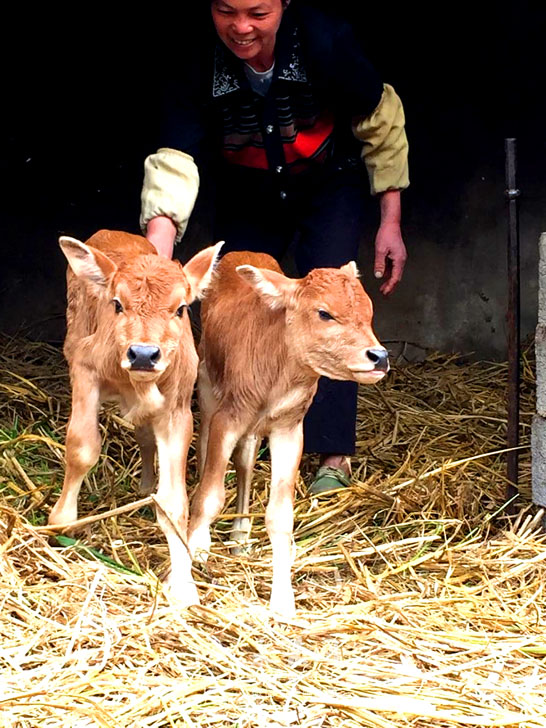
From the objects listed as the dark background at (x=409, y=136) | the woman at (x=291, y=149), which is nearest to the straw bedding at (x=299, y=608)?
the woman at (x=291, y=149)

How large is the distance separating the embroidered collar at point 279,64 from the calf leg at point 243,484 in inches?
61.9

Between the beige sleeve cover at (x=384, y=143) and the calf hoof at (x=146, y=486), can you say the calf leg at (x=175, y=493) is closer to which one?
the calf hoof at (x=146, y=486)

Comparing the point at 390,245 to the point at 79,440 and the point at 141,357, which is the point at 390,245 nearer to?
the point at 79,440

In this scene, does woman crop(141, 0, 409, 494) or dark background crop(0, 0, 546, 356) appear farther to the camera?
dark background crop(0, 0, 546, 356)

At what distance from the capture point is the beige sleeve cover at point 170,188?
5.18 m

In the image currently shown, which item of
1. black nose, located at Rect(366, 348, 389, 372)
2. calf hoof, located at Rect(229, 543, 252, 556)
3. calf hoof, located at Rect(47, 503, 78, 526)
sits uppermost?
black nose, located at Rect(366, 348, 389, 372)

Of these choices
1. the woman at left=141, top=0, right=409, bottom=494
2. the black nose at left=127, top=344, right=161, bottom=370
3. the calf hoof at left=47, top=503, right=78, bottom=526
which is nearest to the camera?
the black nose at left=127, top=344, right=161, bottom=370

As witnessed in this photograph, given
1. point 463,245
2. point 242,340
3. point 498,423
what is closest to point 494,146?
point 463,245

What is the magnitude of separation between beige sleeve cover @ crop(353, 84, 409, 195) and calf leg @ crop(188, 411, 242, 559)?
1648 millimetres

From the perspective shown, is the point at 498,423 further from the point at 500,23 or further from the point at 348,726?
the point at 348,726

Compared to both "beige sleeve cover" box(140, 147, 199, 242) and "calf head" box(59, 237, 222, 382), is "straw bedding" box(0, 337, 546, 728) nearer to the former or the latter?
"calf head" box(59, 237, 222, 382)

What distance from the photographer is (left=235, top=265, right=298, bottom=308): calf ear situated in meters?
4.61

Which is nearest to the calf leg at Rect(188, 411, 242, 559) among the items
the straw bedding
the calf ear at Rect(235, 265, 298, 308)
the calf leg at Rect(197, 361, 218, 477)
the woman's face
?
the straw bedding

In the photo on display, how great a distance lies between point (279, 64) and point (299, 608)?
2.41 meters
